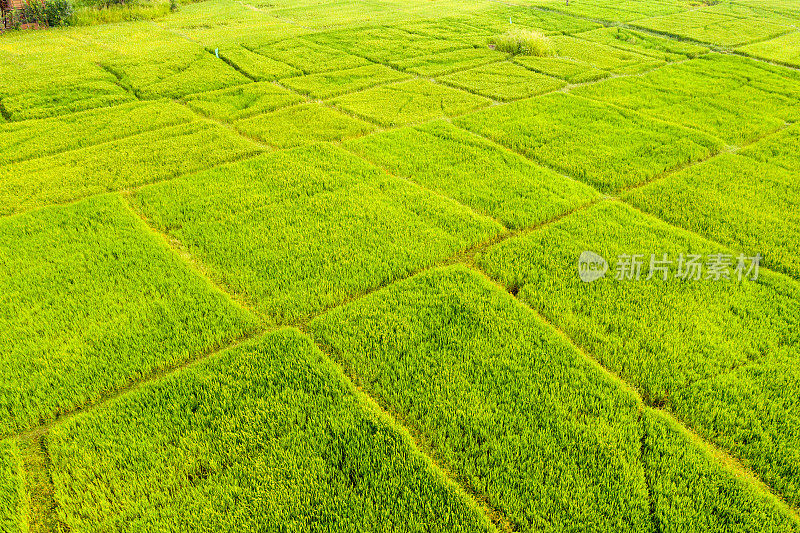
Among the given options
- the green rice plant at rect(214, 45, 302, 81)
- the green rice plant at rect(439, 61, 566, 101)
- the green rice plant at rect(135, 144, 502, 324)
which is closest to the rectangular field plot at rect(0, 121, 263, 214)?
the green rice plant at rect(135, 144, 502, 324)

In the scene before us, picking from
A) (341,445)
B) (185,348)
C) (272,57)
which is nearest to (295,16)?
(272,57)

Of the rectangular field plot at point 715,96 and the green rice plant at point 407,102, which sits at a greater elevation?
the green rice plant at point 407,102

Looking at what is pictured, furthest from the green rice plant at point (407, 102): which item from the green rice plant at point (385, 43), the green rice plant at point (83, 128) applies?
the green rice plant at point (83, 128)

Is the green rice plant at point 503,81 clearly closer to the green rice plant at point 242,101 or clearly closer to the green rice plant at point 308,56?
the green rice plant at point 308,56

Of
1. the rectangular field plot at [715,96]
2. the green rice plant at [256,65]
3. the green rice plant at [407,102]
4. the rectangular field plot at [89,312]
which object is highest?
the green rice plant at [256,65]

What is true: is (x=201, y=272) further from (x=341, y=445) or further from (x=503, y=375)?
(x=503, y=375)

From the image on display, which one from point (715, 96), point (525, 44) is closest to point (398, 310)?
point (715, 96)

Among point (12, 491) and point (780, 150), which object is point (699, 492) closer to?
point (12, 491)
